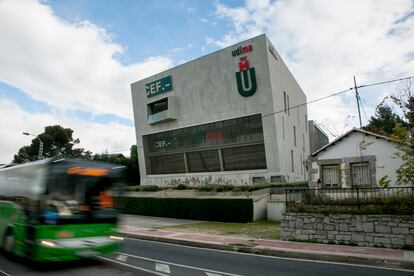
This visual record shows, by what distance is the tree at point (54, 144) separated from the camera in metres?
64.9

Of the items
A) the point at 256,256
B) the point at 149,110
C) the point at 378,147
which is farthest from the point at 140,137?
the point at 256,256

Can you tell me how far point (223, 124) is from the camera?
43969 millimetres

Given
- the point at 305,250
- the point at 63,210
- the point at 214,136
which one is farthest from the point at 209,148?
the point at 63,210

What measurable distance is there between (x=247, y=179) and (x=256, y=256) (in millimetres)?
28435

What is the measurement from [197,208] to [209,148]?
1899 centimetres

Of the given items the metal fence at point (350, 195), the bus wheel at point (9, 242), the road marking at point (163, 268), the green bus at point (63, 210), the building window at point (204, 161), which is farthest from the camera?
the building window at point (204, 161)

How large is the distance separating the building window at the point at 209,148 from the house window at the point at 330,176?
19.8 meters

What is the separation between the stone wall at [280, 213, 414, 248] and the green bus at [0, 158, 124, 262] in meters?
8.25

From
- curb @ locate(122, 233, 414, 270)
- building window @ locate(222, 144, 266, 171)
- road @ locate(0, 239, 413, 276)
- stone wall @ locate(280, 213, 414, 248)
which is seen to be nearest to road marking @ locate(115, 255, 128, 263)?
road @ locate(0, 239, 413, 276)

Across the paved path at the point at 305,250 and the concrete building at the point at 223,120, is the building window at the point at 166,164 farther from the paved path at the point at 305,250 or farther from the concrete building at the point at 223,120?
the paved path at the point at 305,250

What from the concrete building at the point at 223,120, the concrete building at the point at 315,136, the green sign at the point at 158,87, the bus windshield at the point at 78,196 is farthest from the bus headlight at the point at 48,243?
the concrete building at the point at 315,136

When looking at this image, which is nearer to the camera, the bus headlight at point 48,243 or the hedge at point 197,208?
the bus headlight at point 48,243

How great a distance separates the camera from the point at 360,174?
19203 mm

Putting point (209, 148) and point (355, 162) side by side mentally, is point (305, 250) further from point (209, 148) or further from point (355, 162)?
point (209, 148)
